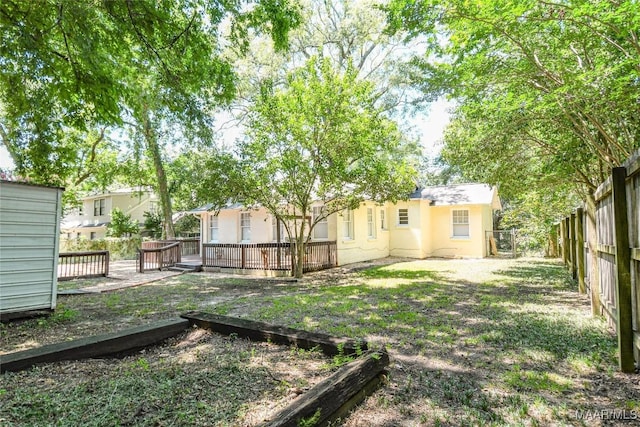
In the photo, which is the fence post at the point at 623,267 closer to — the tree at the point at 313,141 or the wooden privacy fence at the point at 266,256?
the tree at the point at 313,141

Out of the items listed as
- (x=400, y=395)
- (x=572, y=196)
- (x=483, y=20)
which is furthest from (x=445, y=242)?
(x=400, y=395)

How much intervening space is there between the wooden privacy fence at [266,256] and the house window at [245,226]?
2.98 meters

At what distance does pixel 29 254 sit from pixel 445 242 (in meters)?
18.0

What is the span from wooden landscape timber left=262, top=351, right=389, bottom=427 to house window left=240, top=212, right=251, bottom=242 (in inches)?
602

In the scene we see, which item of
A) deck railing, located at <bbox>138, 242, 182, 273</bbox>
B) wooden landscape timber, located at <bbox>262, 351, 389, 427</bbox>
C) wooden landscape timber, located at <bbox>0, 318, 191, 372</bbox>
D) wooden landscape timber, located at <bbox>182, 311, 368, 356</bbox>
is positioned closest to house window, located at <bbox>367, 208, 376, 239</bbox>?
deck railing, located at <bbox>138, 242, 182, 273</bbox>

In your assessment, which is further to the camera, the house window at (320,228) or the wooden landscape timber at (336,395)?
the house window at (320,228)

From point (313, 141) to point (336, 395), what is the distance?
9.35 m

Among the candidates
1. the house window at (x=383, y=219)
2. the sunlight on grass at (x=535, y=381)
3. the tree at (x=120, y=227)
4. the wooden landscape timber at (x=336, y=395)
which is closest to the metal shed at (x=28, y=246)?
the wooden landscape timber at (x=336, y=395)

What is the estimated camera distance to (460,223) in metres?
18.8

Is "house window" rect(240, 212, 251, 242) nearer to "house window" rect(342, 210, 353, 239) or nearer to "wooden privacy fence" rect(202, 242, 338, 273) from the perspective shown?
"wooden privacy fence" rect(202, 242, 338, 273)

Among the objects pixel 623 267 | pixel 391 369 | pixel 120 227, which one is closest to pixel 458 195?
pixel 623 267

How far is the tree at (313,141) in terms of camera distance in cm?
1077

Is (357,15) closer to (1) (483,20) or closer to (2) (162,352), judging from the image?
(1) (483,20)

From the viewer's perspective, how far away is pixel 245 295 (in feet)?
30.0
